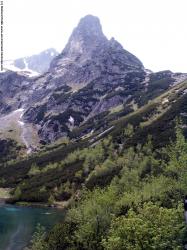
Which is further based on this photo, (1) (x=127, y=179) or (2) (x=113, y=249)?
(1) (x=127, y=179)

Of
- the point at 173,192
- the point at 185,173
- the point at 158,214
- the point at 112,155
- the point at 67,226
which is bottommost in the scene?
the point at 112,155

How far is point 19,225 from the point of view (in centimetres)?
11094

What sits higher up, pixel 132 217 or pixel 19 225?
pixel 132 217

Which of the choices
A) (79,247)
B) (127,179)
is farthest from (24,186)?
(79,247)

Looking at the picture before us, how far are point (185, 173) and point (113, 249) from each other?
1297 inches

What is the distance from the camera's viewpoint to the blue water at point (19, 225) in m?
89.3

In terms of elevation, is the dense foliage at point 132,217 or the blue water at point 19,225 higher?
the dense foliage at point 132,217

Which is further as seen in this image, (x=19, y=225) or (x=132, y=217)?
(x=19, y=225)

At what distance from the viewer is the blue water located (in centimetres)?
8929

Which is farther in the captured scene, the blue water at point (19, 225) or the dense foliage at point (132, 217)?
the blue water at point (19, 225)

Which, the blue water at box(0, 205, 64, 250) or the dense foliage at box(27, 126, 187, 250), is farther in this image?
the blue water at box(0, 205, 64, 250)

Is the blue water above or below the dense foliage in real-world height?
below

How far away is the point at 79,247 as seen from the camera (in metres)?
63.3

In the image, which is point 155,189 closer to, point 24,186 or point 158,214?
point 158,214
